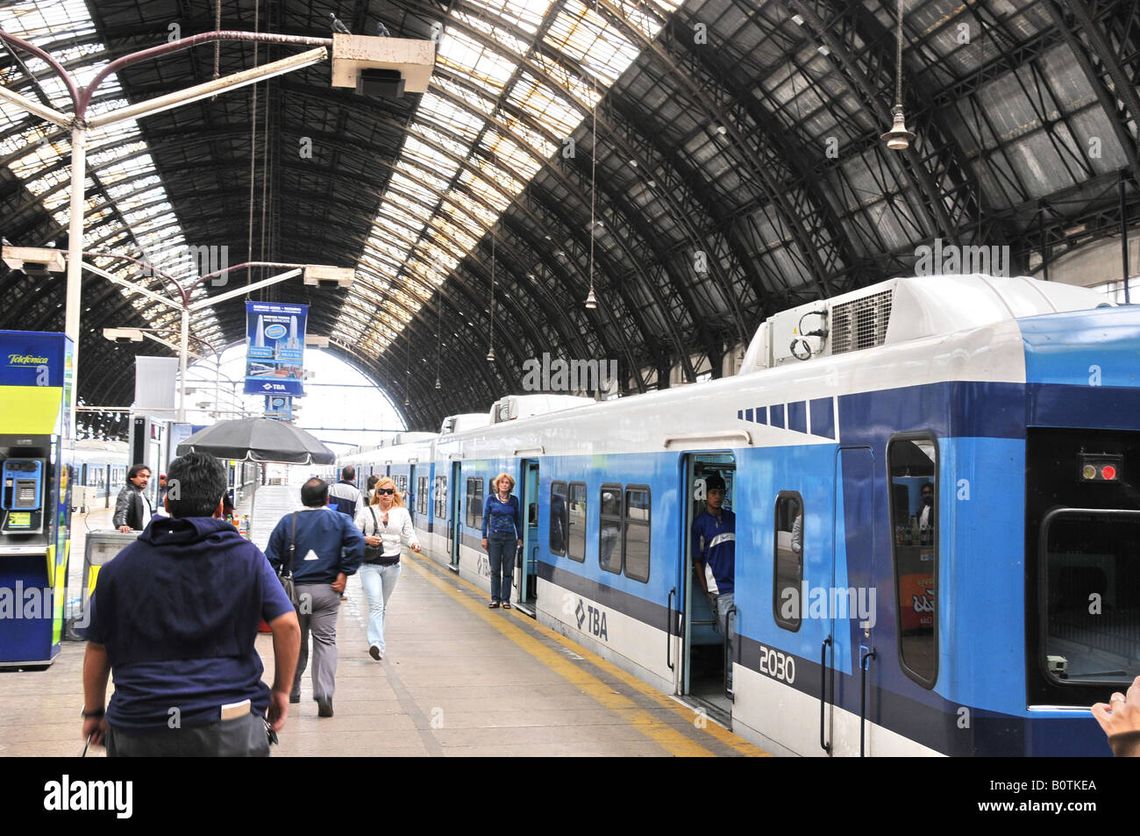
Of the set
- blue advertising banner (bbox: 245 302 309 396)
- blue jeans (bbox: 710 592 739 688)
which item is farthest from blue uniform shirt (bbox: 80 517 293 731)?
blue advertising banner (bbox: 245 302 309 396)

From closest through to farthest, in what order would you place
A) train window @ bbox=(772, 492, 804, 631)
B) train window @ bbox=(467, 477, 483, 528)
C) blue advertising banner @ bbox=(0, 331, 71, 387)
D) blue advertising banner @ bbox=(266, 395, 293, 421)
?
train window @ bbox=(772, 492, 804, 631)
blue advertising banner @ bbox=(0, 331, 71, 387)
train window @ bbox=(467, 477, 483, 528)
blue advertising banner @ bbox=(266, 395, 293, 421)

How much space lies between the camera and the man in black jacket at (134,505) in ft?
40.2

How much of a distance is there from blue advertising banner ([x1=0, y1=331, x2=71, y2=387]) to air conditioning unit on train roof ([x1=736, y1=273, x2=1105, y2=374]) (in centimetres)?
Result: 703

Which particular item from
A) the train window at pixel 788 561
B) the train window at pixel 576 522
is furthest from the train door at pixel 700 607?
the train window at pixel 576 522

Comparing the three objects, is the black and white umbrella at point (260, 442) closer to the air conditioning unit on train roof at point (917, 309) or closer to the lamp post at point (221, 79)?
the lamp post at point (221, 79)

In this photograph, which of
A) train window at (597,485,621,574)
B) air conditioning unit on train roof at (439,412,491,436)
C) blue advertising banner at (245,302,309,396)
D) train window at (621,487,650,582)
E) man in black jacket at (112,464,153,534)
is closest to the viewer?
train window at (621,487,650,582)

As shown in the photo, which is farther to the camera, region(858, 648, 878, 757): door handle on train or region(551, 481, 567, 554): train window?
region(551, 481, 567, 554): train window

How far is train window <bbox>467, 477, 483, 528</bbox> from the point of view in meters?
18.0

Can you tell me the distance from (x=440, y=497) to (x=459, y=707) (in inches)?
590

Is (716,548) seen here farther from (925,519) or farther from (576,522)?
(925,519)

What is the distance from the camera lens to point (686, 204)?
31.9 m

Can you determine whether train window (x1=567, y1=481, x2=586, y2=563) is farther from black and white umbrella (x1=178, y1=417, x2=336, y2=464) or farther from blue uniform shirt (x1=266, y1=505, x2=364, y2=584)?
blue uniform shirt (x1=266, y1=505, x2=364, y2=584)

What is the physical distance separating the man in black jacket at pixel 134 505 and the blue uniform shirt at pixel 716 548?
6.69 meters

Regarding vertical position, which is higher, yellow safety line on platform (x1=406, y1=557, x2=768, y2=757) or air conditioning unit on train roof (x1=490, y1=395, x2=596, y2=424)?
air conditioning unit on train roof (x1=490, y1=395, x2=596, y2=424)
